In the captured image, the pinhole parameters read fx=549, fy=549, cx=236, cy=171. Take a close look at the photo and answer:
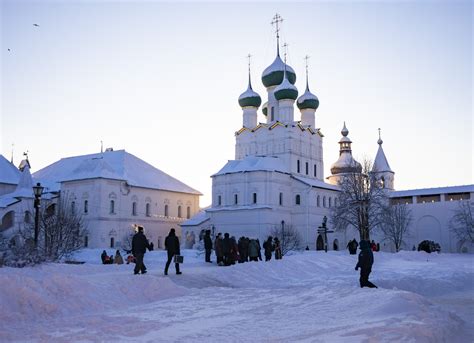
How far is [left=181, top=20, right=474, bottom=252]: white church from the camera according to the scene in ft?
159

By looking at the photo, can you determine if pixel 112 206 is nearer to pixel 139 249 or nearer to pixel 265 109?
pixel 265 109

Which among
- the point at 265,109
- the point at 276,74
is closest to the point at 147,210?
the point at 265,109

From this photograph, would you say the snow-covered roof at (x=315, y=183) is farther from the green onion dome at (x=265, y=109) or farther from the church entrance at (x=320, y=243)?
the green onion dome at (x=265, y=109)

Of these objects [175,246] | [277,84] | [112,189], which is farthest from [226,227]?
[175,246]

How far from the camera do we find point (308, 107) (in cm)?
5831

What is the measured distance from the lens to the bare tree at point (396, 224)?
4782cm

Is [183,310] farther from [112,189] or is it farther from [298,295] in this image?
[112,189]

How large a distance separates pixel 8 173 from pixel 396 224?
38.0 m

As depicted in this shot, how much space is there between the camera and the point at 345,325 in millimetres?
8477

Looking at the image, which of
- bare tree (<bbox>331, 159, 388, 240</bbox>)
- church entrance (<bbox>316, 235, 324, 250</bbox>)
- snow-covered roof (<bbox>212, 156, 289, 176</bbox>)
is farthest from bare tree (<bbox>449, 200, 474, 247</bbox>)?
snow-covered roof (<bbox>212, 156, 289, 176</bbox>)

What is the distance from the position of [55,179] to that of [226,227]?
18.1m

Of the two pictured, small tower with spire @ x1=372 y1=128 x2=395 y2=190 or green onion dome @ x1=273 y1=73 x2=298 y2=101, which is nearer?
green onion dome @ x1=273 y1=73 x2=298 y2=101

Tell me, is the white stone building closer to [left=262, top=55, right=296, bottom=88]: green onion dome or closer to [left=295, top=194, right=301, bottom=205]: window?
[left=295, top=194, right=301, bottom=205]: window

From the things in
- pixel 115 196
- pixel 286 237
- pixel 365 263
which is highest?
pixel 115 196
